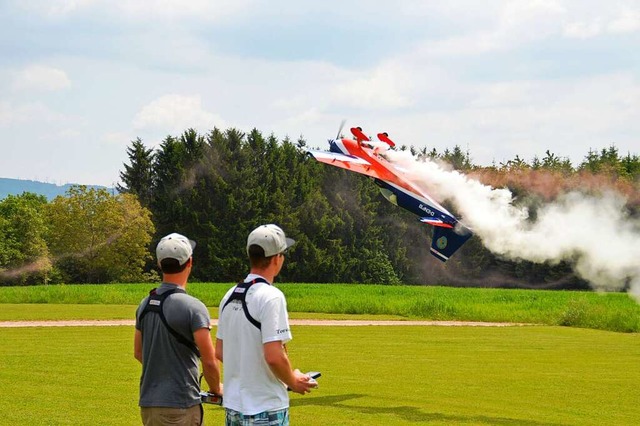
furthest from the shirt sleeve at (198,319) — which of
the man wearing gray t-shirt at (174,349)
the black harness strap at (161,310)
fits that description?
the black harness strap at (161,310)

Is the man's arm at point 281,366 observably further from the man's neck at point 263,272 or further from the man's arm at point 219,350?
the man's arm at point 219,350

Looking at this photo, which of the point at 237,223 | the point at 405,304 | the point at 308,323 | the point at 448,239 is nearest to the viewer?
the point at 448,239

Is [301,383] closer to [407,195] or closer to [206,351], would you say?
[206,351]

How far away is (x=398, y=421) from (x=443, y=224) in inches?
467

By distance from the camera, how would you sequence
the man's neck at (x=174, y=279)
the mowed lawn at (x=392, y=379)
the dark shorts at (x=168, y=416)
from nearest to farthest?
the dark shorts at (x=168, y=416), the man's neck at (x=174, y=279), the mowed lawn at (x=392, y=379)

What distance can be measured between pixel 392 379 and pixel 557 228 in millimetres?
8764

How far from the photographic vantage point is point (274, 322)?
680cm

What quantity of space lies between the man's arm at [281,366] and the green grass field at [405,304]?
32.8 metres

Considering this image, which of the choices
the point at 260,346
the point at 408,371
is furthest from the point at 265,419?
the point at 408,371

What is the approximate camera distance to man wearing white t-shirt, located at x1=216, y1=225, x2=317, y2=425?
22.4 feet

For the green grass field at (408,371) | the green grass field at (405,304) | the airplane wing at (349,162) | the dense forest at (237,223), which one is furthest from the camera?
the dense forest at (237,223)

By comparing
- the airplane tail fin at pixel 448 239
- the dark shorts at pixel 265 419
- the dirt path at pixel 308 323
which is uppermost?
the airplane tail fin at pixel 448 239

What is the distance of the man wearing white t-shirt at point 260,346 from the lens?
6820 mm

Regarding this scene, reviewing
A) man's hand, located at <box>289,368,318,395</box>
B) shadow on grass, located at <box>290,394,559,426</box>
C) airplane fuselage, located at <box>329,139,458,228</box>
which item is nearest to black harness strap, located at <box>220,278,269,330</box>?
man's hand, located at <box>289,368,318,395</box>
